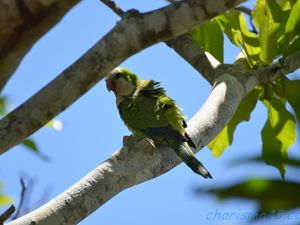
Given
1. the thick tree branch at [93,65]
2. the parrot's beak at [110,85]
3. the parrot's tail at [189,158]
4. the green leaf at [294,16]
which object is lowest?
the parrot's tail at [189,158]

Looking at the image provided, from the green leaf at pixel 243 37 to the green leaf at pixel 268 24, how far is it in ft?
0.49

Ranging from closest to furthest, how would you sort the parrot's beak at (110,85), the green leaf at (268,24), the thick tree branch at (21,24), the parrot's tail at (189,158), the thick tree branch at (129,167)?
the thick tree branch at (21,24)
the thick tree branch at (129,167)
the parrot's tail at (189,158)
the green leaf at (268,24)
the parrot's beak at (110,85)

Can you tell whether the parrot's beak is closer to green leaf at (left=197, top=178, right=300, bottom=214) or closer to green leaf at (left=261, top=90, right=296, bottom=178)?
green leaf at (left=261, top=90, right=296, bottom=178)

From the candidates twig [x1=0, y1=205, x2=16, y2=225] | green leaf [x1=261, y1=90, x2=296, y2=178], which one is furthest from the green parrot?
twig [x1=0, y1=205, x2=16, y2=225]

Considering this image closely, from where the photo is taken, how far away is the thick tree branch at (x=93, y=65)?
2027mm

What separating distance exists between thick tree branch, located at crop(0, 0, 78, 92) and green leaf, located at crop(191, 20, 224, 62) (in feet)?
8.34

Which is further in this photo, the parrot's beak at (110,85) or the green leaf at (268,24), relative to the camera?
the parrot's beak at (110,85)

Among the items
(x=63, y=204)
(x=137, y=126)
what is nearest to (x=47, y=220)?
(x=63, y=204)

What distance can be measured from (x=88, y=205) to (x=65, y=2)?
3.67 ft

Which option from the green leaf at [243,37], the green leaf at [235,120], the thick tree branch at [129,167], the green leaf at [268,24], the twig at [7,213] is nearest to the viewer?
the twig at [7,213]

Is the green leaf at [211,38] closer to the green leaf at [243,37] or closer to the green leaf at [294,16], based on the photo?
the green leaf at [243,37]

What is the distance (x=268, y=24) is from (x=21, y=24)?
7.93ft

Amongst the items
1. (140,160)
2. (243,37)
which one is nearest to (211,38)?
(243,37)

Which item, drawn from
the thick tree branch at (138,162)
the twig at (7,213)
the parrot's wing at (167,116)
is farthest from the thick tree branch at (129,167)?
the twig at (7,213)
